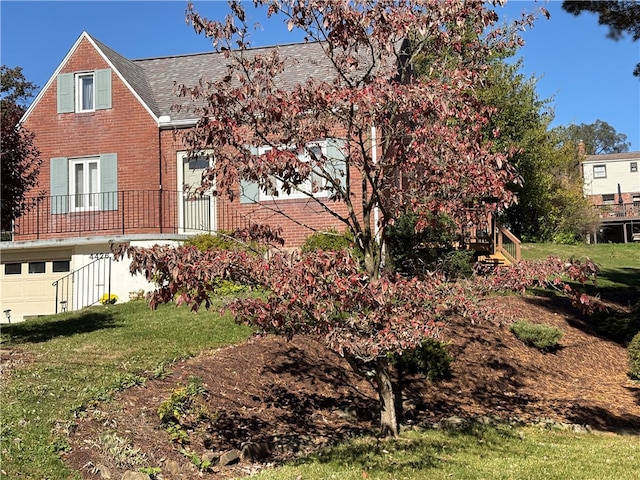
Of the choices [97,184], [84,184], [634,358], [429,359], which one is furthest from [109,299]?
[634,358]

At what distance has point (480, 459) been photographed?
241 inches

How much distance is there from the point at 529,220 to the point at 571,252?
Result: 510 cm

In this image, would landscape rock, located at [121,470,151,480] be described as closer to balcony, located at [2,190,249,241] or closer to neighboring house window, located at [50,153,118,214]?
balcony, located at [2,190,249,241]

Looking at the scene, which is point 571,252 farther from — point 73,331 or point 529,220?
point 73,331

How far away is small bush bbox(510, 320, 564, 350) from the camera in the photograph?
10.5 meters

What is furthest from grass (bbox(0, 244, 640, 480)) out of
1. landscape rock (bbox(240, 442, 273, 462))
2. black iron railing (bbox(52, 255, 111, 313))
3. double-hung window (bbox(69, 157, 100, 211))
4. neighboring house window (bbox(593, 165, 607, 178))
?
neighboring house window (bbox(593, 165, 607, 178))

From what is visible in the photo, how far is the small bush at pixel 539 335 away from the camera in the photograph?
10461 millimetres

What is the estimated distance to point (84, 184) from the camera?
1736 cm

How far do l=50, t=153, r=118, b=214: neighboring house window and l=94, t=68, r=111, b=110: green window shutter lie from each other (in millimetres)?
1457

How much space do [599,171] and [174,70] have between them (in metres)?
41.6

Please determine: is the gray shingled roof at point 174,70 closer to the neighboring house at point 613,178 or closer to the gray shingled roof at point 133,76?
the gray shingled roof at point 133,76

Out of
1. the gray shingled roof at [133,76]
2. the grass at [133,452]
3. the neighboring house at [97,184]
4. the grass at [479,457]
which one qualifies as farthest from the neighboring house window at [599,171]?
the grass at [479,457]

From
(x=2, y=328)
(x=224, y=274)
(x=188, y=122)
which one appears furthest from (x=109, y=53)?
(x=224, y=274)

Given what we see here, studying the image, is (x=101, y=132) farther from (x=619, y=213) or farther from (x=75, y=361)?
(x=619, y=213)
